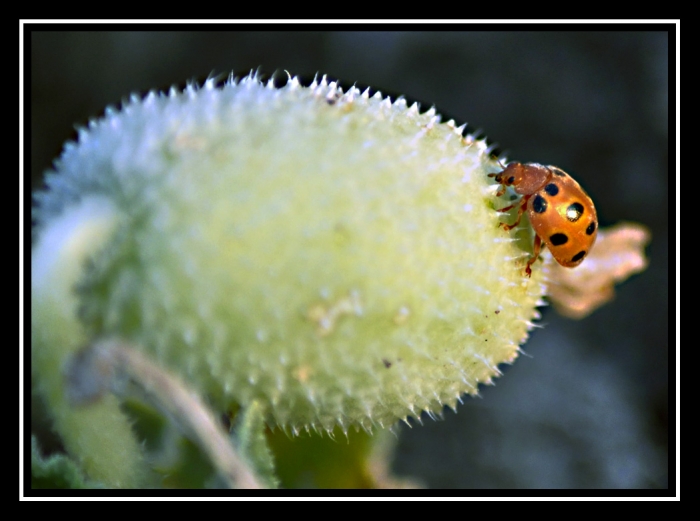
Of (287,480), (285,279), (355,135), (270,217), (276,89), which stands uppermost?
(276,89)

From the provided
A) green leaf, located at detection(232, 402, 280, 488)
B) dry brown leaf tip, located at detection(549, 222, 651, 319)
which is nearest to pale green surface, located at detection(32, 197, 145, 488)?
green leaf, located at detection(232, 402, 280, 488)

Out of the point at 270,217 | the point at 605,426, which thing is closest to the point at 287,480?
the point at 270,217

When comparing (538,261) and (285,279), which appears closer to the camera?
(285,279)

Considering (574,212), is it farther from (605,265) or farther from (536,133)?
(536,133)

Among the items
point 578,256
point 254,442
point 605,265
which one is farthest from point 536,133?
point 254,442

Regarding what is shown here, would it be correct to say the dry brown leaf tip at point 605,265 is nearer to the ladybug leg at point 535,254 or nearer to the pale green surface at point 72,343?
the ladybug leg at point 535,254

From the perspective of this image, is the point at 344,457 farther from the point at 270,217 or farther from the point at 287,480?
the point at 270,217

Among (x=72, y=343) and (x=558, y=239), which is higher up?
(x=558, y=239)
